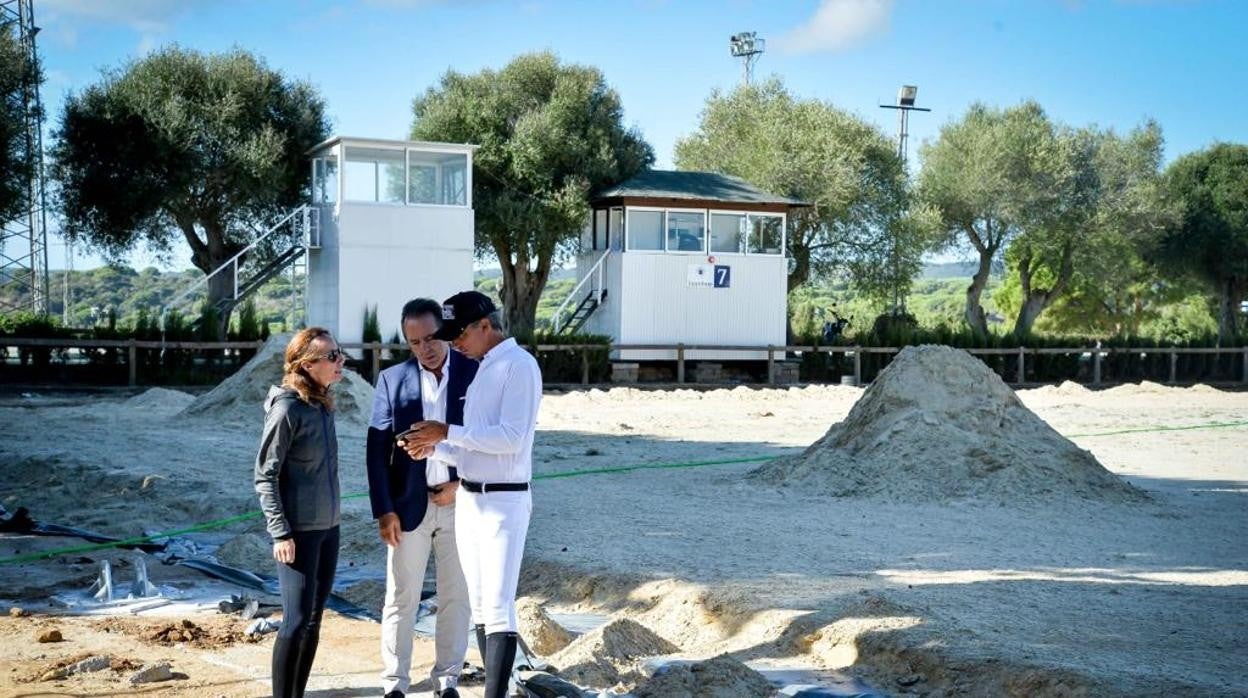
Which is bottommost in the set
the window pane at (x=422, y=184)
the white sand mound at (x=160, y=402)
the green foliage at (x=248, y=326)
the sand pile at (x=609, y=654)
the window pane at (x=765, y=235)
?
the sand pile at (x=609, y=654)

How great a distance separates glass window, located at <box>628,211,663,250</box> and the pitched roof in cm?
63

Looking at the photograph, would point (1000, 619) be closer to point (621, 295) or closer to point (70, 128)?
point (621, 295)

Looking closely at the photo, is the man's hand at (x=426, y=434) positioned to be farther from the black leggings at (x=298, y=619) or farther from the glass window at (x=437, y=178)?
the glass window at (x=437, y=178)

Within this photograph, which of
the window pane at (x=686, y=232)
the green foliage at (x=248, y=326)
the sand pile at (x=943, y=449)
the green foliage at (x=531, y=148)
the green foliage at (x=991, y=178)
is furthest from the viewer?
the green foliage at (x=991, y=178)

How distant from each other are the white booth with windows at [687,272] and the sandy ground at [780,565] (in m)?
16.3

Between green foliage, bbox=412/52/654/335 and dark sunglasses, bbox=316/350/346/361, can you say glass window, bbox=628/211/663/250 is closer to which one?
green foliage, bbox=412/52/654/335

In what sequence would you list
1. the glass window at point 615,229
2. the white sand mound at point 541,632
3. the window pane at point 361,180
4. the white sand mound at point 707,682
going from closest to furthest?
the white sand mound at point 707,682, the white sand mound at point 541,632, the window pane at point 361,180, the glass window at point 615,229

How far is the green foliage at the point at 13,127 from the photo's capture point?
97.0 ft

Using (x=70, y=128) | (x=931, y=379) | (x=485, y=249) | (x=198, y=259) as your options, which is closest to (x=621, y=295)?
(x=485, y=249)

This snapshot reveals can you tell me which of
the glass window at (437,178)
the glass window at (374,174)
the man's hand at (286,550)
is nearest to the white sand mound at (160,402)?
the glass window at (374,174)

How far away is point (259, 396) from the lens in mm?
19703

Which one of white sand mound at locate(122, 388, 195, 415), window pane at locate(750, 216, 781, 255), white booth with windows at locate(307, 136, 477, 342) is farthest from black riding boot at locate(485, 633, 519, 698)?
window pane at locate(750, 216, 781, 255)

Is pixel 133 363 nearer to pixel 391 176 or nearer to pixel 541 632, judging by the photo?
pixel 391 176

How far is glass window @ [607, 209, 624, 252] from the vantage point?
118 feet
